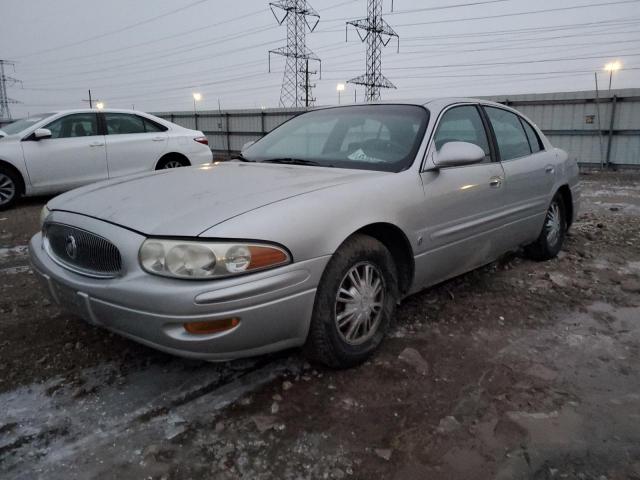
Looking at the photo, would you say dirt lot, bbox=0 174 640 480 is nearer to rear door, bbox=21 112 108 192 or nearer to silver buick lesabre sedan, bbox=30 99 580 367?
silver buick lesabre sedan, bbox=30 99 580 367

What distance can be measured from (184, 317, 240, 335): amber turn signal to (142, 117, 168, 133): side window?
693cm

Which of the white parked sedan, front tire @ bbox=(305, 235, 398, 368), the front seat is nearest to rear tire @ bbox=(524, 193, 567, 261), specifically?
front tire @ bbox=(305, 235, 398, 368)

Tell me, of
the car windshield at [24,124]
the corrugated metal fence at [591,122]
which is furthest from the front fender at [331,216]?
the corrugated metal fence at [591,122]

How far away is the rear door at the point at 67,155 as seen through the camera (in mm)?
7172

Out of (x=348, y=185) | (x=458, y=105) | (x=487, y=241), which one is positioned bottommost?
(x=487, y=241)

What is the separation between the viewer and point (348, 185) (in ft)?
8.46

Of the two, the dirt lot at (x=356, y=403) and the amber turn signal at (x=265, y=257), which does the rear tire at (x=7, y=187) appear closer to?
the dirt lot at (x=356, y=403)

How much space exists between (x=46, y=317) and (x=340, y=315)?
6.70ft

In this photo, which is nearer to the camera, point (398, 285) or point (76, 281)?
point (76, 281)

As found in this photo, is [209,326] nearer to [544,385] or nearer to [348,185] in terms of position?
[348,185]

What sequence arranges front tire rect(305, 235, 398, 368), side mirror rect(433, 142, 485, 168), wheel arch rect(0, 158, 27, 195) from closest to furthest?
front tire rect(305, 235, 398, 368)
side mirror rect(433, 142, 485, 168)
wheel arch rect(0, 158, 27, 195)

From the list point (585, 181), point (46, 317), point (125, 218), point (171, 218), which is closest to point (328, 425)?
point (171, 218)

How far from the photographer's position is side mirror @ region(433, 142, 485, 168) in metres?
2.92

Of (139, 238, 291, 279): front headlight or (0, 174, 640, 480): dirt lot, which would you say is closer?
(0, 174, 640, 480): dirt lot
